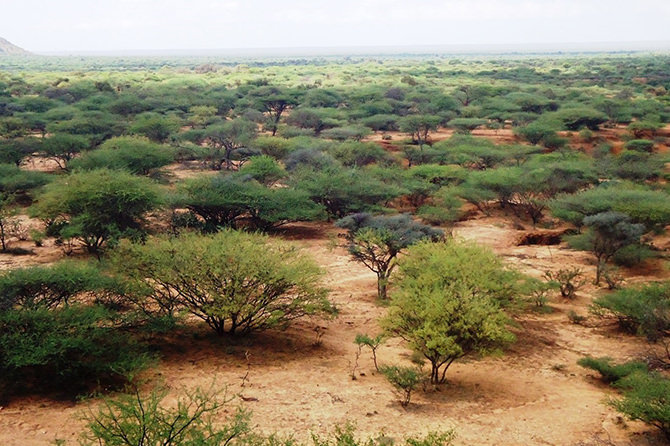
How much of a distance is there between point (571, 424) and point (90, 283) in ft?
33.7

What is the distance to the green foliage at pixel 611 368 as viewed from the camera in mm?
11922

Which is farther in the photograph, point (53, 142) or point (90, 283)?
point (53, 142)

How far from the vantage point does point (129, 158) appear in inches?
1179

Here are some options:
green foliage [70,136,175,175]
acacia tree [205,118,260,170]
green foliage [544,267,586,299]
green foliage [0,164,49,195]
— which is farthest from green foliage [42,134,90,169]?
green foliage [544,267,586,299]

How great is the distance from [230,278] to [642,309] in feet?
32.8

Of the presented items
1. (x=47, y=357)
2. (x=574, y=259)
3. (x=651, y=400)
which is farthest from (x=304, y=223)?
(x=651, y=400)

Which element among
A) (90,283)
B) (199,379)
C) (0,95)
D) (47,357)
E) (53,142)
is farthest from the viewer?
(0,95)

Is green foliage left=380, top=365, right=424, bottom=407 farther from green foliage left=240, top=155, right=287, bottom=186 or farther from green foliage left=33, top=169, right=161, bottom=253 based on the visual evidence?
green foliage left=240, top=155, right=287, bottom=186

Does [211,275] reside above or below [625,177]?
above

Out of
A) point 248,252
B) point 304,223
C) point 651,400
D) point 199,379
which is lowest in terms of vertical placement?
point 304,223

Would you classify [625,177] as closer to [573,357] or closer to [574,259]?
[574,259]

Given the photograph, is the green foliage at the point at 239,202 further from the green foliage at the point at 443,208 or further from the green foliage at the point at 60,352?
the green foliage at the point at 60,352

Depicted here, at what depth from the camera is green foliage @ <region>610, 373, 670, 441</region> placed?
9609mm

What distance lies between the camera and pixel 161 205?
22.8 meters
